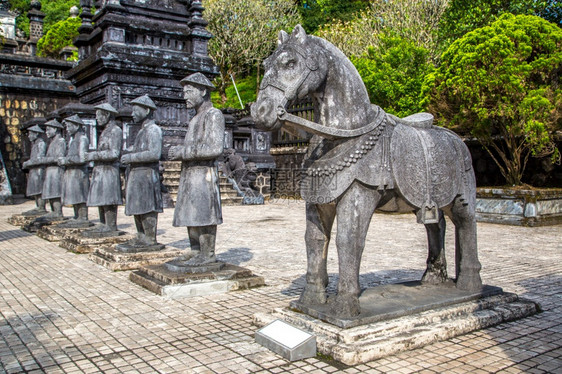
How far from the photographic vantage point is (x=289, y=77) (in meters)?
4.24

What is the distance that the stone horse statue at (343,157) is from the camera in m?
4.25

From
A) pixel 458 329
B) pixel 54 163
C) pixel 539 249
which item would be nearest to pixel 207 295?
pixel 458 329

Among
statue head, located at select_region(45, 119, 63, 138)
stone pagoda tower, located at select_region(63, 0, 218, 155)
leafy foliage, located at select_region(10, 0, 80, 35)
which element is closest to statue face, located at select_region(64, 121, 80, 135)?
statue head, located at select_region(45, 119, 63, 138)

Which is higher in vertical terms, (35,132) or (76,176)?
(35,132)

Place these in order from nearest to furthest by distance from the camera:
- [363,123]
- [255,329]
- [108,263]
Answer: [363,123] < [255,329] < [108,263]

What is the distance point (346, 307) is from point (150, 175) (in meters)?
4.26

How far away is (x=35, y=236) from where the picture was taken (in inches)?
449

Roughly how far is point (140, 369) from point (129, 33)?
57.8 feet

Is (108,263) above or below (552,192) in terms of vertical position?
below

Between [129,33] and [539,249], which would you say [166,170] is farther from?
A: [539,249]

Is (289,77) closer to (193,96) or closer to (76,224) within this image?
(193,96)

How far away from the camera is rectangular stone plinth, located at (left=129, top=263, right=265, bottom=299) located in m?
6.04

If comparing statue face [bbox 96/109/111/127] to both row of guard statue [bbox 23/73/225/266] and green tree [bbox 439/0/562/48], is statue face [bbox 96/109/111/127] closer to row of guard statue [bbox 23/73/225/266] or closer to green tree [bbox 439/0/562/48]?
row of guard statue [bbox 23/73/225/266]

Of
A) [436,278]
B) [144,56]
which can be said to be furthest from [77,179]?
[144,56]
